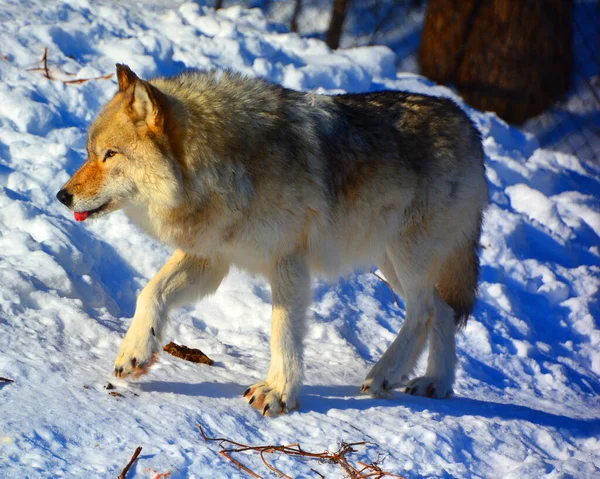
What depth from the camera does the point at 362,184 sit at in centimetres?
421

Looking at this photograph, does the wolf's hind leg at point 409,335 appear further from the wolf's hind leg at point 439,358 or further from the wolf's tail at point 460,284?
the wolf's tail at point 460,284

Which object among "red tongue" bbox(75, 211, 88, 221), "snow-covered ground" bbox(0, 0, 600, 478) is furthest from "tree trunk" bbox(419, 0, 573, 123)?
"red tongue" bbox(75, 211, 88, 221)

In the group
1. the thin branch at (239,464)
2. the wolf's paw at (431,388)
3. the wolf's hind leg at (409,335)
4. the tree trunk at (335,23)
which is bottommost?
the thin branch at (239,464)

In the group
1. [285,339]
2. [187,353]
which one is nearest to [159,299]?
[187,353]

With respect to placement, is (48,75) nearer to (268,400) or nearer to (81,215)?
(81,215)

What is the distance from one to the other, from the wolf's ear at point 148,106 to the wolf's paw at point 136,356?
0.99 meters

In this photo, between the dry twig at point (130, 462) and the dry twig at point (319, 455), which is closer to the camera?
the dry twig at point (130, 462)

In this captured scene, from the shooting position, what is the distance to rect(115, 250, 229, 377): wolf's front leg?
3.58 meters

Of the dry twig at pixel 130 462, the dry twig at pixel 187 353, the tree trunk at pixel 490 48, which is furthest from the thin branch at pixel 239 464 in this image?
the tree trunk at pixel 490 48

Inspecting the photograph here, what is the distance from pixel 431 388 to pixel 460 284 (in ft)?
2.30

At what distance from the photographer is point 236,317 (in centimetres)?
492

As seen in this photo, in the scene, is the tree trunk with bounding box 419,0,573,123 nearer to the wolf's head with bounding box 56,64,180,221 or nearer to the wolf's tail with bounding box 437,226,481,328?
the wolf's tail with bounding box 437,226,481,328

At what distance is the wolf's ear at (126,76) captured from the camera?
11.6ft

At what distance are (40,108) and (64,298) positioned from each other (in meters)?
2.06
